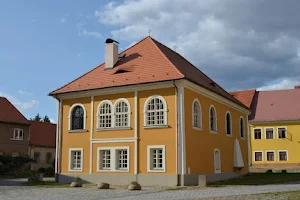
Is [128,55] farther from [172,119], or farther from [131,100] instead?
[172,119]

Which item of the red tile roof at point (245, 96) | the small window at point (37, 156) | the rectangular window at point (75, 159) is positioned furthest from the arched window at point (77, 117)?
the red tile roof at point (245, 96)

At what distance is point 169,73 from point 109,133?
565cm

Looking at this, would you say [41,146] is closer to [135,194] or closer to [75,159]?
[75,159]

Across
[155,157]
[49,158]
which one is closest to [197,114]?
[155,157]

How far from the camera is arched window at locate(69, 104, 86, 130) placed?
92.7 ft

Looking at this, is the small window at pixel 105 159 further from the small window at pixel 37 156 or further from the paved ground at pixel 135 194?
the small window at pixel 37 156

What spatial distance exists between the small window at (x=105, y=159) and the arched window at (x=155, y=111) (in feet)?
11.5

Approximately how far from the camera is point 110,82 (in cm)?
2700

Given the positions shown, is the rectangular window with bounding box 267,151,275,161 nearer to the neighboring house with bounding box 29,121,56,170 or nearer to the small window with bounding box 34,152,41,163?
the neighboring house with bounding box 29,121,56,170

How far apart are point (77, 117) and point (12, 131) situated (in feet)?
69.0

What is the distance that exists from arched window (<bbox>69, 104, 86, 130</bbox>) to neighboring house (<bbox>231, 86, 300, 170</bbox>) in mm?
27231

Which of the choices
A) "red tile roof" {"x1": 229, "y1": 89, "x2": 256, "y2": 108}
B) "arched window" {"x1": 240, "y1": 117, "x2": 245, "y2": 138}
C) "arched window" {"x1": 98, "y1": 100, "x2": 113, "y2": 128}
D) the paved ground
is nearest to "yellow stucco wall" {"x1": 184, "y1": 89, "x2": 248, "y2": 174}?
"arched window" {"x1": 240, "y1": 117, "x2": 245, "y2": 138}

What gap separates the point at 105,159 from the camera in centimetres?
2688

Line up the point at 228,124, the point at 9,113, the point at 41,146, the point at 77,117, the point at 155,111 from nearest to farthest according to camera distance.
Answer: the point at 155,111, the point at 77,117, the point at 228,124, the point at 9,113, the point at 41,146
